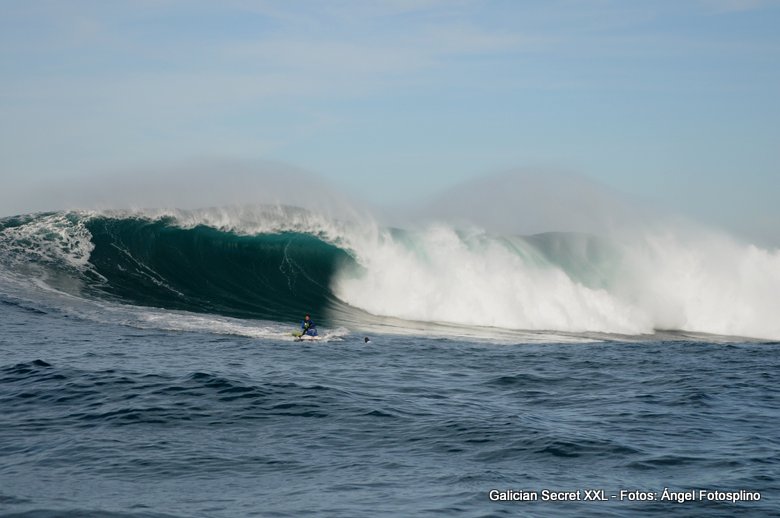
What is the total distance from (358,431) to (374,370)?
5.22 meters

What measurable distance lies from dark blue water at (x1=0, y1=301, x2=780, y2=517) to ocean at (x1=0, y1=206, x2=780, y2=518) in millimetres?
52

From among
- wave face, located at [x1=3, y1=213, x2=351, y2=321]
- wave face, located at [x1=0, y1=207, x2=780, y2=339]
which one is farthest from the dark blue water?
wave face, located at [x1=0, y1=207, x2=780, y2=339]

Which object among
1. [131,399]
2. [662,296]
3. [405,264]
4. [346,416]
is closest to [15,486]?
[131,399]

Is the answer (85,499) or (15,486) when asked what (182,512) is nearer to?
(85,499)

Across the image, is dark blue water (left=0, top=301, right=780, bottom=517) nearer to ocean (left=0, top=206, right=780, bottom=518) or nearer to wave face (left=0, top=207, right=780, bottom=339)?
ocean (left=0, top=206, right=780, bottom=518)

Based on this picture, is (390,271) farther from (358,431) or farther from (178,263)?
(358,431)

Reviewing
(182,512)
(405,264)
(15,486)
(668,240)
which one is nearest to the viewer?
(182,512)

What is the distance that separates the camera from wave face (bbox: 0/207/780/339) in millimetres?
27812

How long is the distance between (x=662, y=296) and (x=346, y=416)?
73.0 feet

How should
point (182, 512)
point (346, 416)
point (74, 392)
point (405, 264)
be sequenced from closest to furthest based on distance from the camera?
point (182, 512)
point (346, 416)
point (74, 392)
point (405, 264)

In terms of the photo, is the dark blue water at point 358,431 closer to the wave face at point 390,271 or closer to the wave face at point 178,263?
the wave face at point 178,263

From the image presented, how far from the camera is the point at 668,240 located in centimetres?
3431

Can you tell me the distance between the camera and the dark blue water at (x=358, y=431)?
29.6ft

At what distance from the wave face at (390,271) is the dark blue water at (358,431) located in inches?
326
